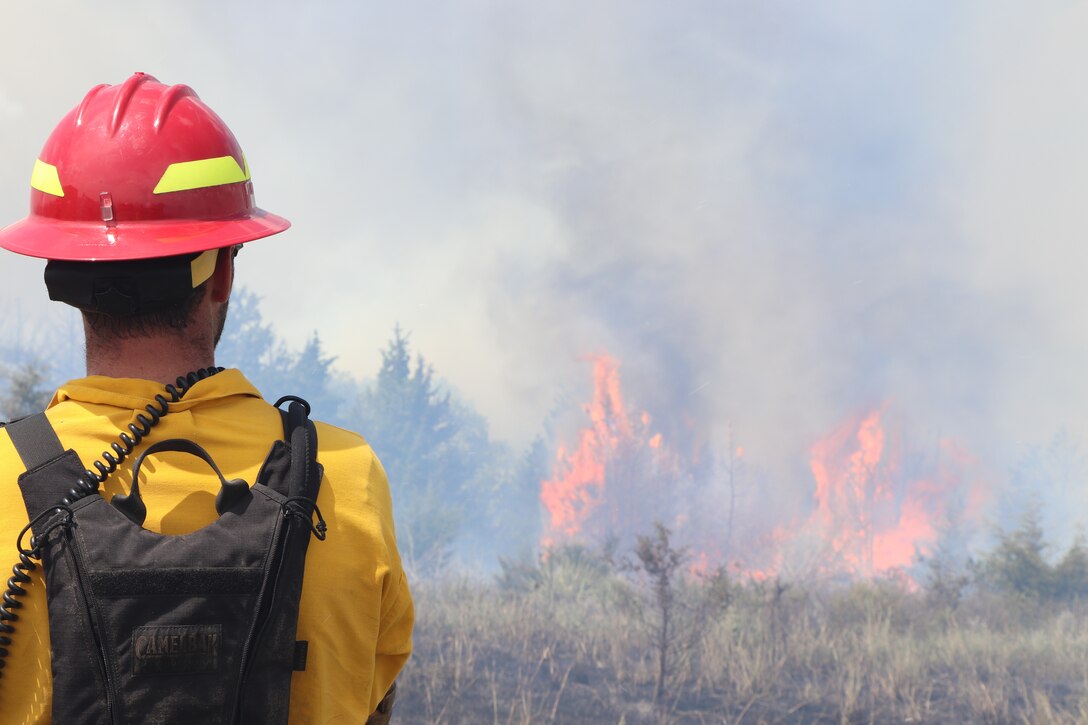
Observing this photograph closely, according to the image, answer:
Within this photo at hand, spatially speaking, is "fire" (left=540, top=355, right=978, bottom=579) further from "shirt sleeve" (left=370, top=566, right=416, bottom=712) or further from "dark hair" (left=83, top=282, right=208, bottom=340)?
"dark hair" (left=83, top=282, right=208, bottom=340)

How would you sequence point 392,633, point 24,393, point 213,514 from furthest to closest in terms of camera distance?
point 24,393, point 392,633, point 213,514

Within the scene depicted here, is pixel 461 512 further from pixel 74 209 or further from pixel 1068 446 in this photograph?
pixel 74 209

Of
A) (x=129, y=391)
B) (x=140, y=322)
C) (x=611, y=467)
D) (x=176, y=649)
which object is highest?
(x=611, y=467)

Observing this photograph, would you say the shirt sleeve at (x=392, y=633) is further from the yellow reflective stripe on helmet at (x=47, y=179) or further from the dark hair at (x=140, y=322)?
the yellow reflective stripe on helmet at (x=47, y=179)

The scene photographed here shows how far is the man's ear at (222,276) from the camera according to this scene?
67.8 inches

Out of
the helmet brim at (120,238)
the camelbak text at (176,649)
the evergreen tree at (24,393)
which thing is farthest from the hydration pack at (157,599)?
the evergreen tree at (24,393)

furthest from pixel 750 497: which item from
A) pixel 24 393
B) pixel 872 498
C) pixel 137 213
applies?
pixel 137 213

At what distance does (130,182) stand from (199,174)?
4.7 inches

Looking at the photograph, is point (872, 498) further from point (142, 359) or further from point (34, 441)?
point (34, 441)

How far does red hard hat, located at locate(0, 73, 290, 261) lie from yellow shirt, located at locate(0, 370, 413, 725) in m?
0.27

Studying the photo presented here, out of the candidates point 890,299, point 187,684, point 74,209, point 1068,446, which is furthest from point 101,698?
point 1068,446

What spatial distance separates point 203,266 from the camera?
1.67m

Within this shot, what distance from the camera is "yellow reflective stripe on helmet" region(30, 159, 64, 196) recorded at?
1719 mm

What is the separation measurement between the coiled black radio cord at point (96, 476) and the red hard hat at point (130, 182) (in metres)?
0.26
